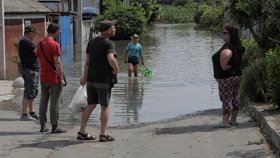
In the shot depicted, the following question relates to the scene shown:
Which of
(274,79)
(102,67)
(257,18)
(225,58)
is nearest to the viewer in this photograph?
(102,67)

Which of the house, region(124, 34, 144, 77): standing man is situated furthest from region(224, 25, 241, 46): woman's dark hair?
the house

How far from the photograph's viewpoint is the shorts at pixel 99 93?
9387 mm

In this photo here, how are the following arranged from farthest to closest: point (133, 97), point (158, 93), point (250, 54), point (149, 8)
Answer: point (149, 8) < point (158, 93) < point (133, 97) < point (250, 54)

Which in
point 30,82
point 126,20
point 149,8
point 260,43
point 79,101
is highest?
point 260,43

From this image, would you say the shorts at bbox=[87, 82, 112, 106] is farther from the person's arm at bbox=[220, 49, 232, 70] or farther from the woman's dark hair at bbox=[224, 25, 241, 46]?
the woman's dark hair at bbox=[224, 25, 241, 46]

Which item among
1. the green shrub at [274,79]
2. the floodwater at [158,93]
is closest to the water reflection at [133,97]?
the floodwater at [158,93]

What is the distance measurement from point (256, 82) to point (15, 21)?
15734 mm

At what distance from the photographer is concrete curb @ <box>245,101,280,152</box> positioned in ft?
28.0

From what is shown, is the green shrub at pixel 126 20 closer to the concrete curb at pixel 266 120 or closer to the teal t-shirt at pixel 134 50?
the teal t-shirt at pixel 134 50

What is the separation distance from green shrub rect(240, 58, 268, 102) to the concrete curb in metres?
0.19

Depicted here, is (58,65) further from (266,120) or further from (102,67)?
(266,120)

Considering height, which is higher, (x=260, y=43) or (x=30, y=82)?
(x=260, y=43)

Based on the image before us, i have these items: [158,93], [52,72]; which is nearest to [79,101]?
[52,72]

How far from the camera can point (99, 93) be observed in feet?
30.9
